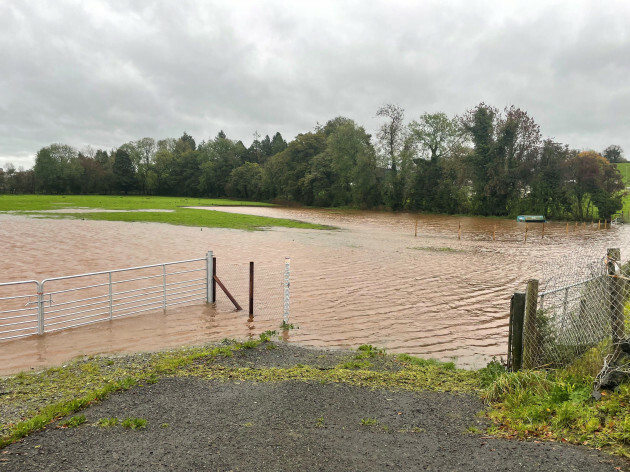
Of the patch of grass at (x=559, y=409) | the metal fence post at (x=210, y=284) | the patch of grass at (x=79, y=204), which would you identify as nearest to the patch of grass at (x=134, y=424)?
the patch of grass at (x=559, y=409)

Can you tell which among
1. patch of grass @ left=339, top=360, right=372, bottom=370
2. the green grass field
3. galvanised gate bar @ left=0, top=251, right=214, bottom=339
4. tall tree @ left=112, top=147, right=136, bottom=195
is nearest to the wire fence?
patch of grass @ left=339, top=360, right=372, bottom=370

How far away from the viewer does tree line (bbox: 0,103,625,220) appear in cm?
6356

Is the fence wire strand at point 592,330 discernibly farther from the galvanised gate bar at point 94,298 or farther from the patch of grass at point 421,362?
the galvanised gate bar at point 94,298

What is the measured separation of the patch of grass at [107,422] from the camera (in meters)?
5.22

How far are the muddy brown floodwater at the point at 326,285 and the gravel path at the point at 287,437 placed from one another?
350 cm

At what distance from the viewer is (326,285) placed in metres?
16.2

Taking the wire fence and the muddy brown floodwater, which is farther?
the muddy brown floodwater

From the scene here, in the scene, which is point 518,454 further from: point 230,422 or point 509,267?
point 509,267

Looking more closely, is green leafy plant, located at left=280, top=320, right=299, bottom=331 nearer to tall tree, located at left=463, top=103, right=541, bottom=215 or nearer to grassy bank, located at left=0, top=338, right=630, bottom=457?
grassy bank, located at left=0, top=338, right=630, bottom=457

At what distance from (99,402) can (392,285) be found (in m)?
12.0

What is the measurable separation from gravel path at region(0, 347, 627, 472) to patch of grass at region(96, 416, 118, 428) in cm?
7

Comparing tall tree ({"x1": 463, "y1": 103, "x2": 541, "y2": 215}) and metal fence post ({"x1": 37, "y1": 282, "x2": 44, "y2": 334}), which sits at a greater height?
tall tree ({"x1": 463, "y1": 103, "x2": 541, "y2": 215})

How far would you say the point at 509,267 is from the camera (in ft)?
71.1

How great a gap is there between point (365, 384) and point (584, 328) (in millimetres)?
3464
